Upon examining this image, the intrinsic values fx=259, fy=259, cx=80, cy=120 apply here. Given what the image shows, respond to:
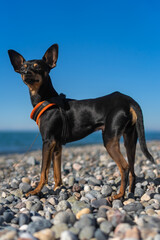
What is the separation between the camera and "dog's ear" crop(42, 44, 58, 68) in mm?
4945

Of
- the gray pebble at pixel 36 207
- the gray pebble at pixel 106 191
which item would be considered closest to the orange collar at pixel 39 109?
the gray pebble at pixel 36 207

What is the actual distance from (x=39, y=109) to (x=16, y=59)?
3.70 feet

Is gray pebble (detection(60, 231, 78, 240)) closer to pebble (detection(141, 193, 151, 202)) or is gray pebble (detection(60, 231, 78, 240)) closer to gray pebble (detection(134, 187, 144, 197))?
pebble (detection(141, 193, 151, 202))

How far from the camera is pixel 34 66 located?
4.68 m

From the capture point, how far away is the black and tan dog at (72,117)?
4320 millimetres

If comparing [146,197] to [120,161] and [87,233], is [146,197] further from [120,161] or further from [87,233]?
[87,233]

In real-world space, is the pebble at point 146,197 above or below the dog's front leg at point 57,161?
below

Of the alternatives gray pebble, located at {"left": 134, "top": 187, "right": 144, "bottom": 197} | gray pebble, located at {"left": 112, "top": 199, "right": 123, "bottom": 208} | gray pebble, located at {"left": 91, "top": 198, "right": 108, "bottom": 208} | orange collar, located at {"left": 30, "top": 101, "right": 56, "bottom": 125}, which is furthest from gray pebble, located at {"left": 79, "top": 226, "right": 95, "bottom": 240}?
orange collar, located at {"left": 30, "top": 101, "right": 56, "bottom": 125}

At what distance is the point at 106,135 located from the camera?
4.32 metres

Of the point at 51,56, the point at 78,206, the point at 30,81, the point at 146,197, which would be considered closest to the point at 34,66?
the point at 30,81

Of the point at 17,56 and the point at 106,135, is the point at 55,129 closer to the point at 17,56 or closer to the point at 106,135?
the point at 106,135

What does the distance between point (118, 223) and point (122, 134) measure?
184 centimetres

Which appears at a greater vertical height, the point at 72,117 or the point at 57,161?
the point at 72,117

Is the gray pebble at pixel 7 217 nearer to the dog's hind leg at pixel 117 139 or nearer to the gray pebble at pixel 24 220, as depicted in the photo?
the gray pebble at pixel 24 220
